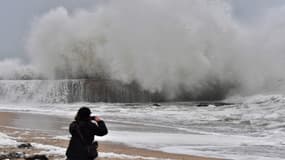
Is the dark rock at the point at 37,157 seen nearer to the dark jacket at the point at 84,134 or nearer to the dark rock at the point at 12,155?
the dark rock at the point at 12,155

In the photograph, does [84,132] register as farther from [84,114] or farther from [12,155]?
[12,155]

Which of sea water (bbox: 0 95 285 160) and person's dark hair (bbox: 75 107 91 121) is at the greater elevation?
person's dark hair (bbox: 75 107 91 121)

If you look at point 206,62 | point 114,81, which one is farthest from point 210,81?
point 114,81

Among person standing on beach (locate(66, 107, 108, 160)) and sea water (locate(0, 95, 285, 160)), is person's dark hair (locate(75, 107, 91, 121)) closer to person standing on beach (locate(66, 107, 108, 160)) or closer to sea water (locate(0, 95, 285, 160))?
person standing on beach (locate(66, 107, 108, 160))

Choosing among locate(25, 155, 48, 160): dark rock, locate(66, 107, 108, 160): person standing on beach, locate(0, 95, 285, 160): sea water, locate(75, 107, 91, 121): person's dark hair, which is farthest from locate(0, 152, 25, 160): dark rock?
locate(75, 107, 91, 121): person's dark hair

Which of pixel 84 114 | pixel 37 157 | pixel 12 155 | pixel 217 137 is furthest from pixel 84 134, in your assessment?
pixel 217 137

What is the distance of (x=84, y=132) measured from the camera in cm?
550

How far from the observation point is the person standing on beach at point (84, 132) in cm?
549

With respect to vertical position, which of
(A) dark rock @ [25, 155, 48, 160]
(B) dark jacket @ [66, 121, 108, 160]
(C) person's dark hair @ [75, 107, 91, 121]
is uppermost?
(C) person's dark hair @ [75, 107, 91, 121]

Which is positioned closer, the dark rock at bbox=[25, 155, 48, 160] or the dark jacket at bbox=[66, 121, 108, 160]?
the dark jacket at bbox=[66, 121, 108, 160]

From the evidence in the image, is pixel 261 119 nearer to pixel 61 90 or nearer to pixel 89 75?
pixel 61 90

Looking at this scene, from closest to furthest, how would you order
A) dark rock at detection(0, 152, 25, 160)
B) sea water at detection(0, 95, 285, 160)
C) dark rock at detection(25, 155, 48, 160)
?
dark rock at detection(25, 155, 48, 160)
dark rock at detection(0, 152, 25, 160)
sea water at detection(0, 95, 285, 160)

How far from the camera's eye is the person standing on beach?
5.49m

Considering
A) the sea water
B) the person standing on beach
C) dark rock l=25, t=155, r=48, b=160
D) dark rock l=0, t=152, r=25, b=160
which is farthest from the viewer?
the sea water
